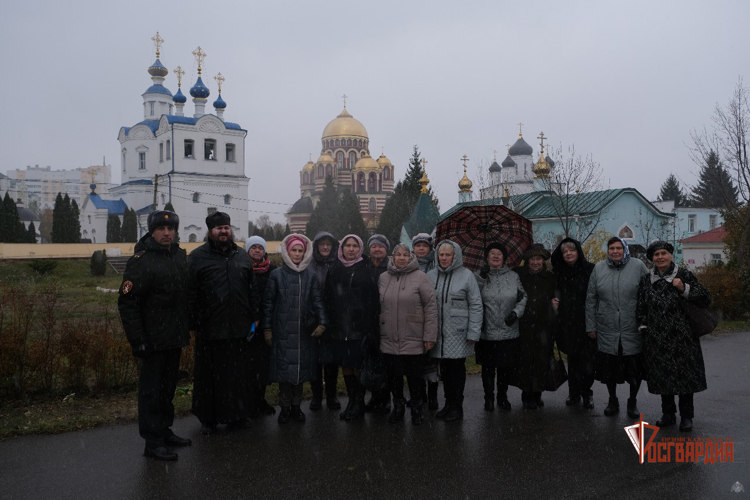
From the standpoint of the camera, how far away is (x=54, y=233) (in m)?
43.3

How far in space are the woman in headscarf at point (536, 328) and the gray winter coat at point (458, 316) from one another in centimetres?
67

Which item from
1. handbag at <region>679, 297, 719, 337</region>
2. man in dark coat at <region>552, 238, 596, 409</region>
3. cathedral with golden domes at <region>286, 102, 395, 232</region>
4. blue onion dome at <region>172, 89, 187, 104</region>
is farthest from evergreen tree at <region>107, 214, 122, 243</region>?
handbag at <region>679, 297, 719, 337</region>

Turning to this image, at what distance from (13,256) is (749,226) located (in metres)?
33.9

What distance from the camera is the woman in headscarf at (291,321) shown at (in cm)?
606

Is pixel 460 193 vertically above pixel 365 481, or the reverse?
pixel 460 193

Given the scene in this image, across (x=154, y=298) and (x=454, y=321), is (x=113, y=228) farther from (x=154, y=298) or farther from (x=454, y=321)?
(x=454, y=321)

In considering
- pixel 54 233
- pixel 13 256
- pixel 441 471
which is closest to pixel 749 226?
pixel 441 471

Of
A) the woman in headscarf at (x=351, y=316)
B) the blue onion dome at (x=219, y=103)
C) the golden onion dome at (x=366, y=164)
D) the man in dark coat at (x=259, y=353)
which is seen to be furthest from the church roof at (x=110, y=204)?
the woman in headscarf at (x=351, y=316)

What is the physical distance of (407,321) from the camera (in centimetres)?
598

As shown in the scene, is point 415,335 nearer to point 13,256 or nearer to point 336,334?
point 336,334

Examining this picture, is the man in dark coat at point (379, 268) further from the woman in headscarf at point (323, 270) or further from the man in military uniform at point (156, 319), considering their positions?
the man in military uniform at point (156, 319)

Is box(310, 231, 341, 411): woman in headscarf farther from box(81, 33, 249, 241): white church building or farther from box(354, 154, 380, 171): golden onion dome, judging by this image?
box(354, 154, 380, 171): golden onion dome

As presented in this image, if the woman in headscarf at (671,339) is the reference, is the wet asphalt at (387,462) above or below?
below

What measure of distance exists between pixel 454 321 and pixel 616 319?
5.18 ft
